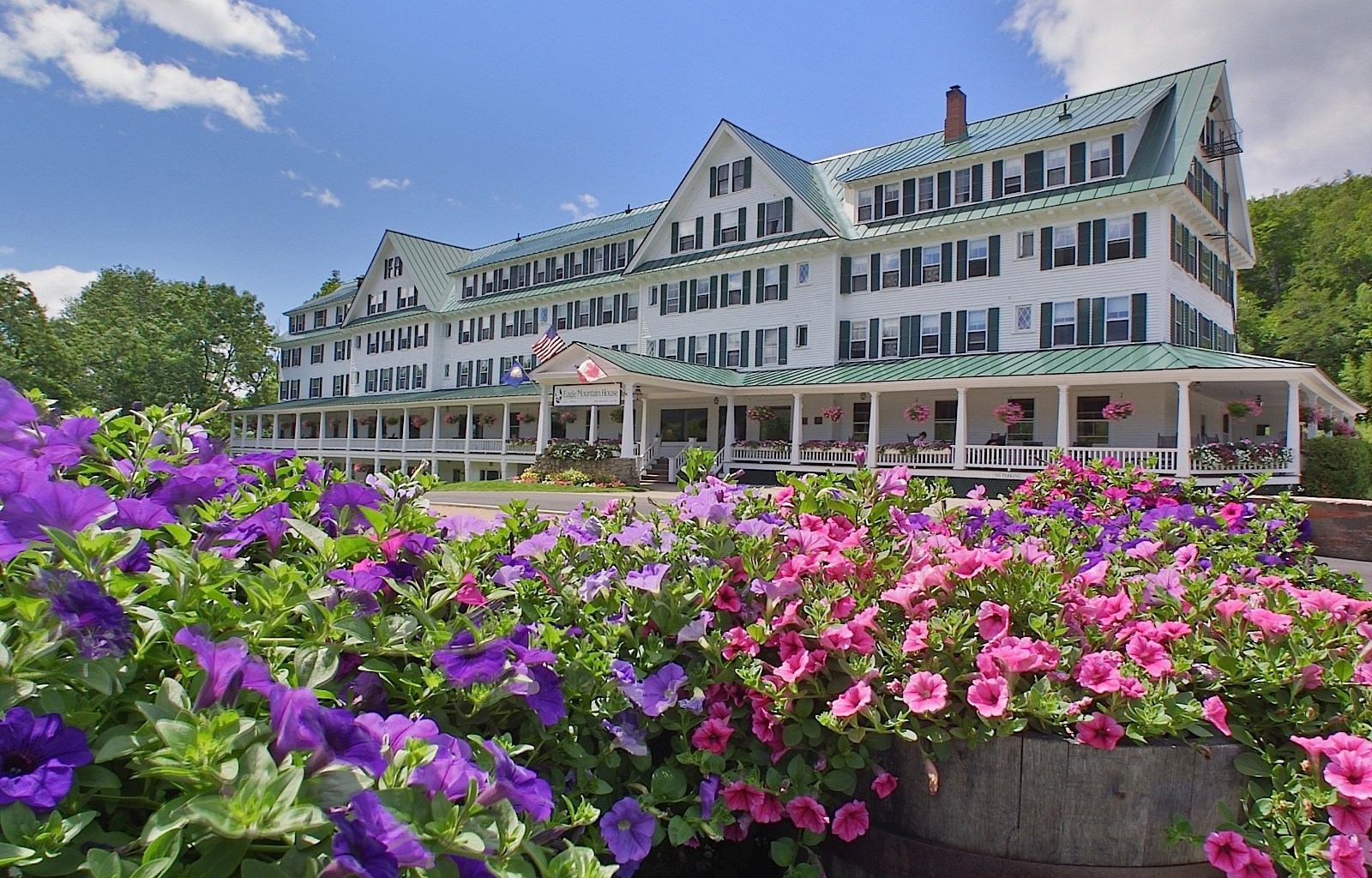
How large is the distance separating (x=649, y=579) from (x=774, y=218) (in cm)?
2990

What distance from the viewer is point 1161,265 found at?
904 inches

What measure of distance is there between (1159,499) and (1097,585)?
2.08 meters

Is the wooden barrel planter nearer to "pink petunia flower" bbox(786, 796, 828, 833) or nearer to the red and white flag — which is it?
"pink petunia flower" bbox(786, 796, 828, 833)

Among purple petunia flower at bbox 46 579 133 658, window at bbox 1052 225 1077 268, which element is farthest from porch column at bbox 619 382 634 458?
purple petunia flower at bbox 46 579 133 658

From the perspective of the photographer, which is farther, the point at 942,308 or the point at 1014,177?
the point at 942,308

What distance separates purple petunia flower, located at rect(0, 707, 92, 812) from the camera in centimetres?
104

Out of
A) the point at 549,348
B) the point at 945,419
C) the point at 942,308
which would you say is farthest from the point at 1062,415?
the point at 549,348

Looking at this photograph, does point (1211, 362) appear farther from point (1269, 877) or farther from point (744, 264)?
point (1269, 877)

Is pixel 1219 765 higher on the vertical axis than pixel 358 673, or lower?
lower

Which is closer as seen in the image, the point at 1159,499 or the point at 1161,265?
the point at 1159,499

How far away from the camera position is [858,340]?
2888 centimetres

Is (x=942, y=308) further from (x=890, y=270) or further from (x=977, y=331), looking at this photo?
(x=890, y=270)

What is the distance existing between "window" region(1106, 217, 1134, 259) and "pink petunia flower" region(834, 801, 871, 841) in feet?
84.3

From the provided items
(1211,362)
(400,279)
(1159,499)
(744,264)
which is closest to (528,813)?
(1159,499)
